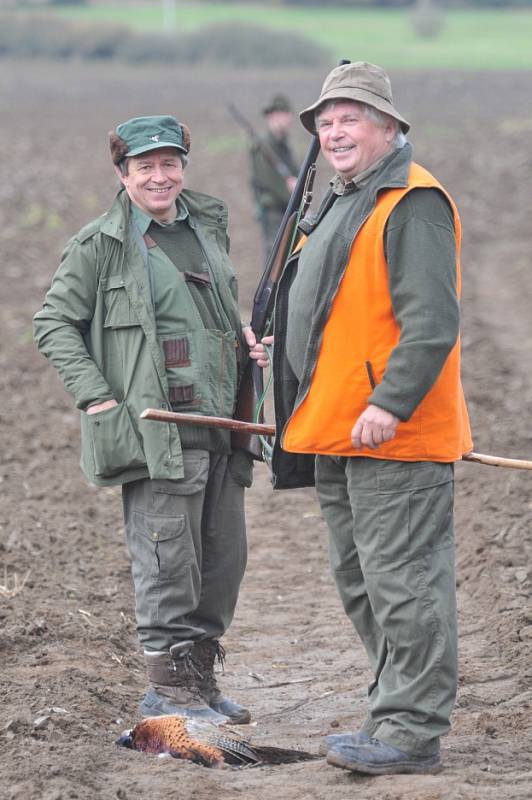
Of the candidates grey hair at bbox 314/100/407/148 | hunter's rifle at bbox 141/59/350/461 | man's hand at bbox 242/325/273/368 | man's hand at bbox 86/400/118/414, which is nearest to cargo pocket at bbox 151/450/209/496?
hunter's rifle at bbox 141/59/350/461

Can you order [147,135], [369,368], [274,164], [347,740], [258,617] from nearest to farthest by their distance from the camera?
[369,368] < [347,740] < [147,135] < [258,617] < [274,164]

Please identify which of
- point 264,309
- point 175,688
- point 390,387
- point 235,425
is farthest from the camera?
point 264,309

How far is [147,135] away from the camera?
16.9ft

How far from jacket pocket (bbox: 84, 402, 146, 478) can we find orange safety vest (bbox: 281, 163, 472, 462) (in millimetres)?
761

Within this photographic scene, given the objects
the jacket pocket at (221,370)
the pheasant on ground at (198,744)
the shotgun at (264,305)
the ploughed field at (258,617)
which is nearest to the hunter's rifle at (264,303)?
the shotgun at (264,305)

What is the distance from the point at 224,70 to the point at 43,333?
185 ft

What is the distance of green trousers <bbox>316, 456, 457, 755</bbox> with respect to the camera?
458cm

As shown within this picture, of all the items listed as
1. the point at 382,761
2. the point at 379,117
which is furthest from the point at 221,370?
the point at 382,761

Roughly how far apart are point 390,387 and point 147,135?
1.45 metres

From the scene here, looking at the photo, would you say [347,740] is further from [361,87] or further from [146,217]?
[361,87]

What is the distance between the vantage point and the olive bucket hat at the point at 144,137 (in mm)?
5137

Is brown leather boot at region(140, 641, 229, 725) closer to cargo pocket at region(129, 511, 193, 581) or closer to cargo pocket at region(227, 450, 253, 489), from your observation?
cargo pocket at region(129, 511, 193, 581)

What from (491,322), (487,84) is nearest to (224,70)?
(487,84)

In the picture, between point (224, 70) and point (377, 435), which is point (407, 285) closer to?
point (377, 435)
